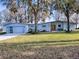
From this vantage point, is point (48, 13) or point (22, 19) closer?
point (48, 13)

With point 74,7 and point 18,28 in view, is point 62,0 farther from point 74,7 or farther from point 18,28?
point 18,28

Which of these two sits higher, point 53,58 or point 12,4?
point 12,4

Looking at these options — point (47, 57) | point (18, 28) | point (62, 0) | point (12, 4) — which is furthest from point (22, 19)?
point (47, 57)

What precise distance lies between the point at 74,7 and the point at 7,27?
55.3ft

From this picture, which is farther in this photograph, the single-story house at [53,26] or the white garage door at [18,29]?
the single-story house at [53,26]

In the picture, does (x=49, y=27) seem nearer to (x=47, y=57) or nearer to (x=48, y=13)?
(x=48, y=13)

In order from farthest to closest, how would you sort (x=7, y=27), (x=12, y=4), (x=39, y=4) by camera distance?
(x=7, y=27) → (x=39, y=4) → (x=12, y=4)

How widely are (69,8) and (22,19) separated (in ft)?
90.2

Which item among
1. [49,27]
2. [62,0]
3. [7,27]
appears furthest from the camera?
[49,27]

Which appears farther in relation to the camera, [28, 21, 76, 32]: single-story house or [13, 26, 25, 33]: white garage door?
[28, 21, 76, 32]: single-story house

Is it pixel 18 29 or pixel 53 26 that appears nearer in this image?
pixel 18 29

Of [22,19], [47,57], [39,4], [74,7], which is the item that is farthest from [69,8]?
[47,57]

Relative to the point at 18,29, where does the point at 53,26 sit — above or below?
above

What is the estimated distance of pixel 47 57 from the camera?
9172 millimetres
